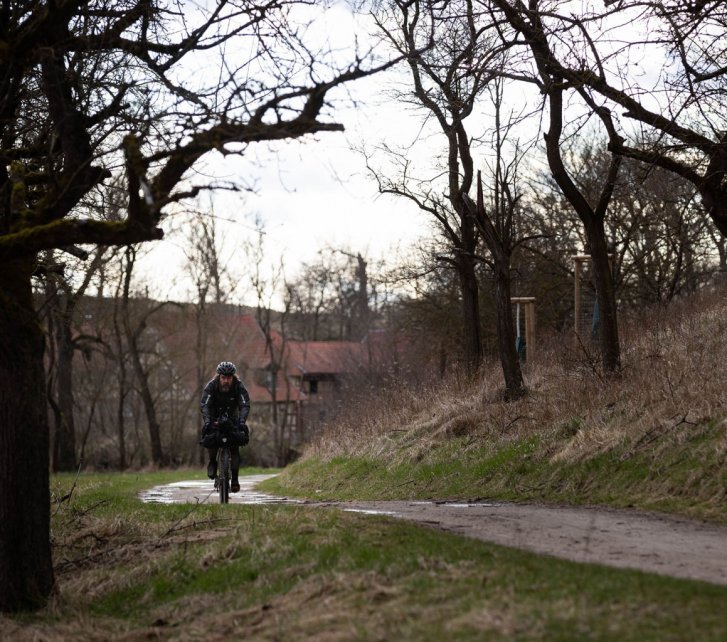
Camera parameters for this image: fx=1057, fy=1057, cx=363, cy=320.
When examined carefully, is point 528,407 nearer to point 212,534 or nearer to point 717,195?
point 717,195

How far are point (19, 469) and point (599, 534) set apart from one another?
550cm

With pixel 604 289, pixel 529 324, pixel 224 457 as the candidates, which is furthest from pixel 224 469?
pixel 529 324

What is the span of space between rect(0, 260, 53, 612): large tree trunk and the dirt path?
3.99 meters

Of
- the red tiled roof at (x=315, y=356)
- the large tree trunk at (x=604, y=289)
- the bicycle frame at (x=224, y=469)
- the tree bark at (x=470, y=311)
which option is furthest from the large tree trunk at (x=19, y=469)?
the red tiled roof at (x=315, y=356)

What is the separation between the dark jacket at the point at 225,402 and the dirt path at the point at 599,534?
3145 millimetres

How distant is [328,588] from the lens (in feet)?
26.8

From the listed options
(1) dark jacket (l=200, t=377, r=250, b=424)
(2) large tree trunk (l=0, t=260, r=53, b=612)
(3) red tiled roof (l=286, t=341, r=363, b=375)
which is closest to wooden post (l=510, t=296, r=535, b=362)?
(1) dark jacket (l=200, t=377, r=250, b=424)

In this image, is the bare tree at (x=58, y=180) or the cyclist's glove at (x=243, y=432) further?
the cyclist's glove at (x=243, y=432)

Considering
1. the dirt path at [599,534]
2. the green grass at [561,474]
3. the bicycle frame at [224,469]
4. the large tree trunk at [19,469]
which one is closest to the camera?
the dirt path at [599,534]

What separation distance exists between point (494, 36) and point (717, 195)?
4361mm

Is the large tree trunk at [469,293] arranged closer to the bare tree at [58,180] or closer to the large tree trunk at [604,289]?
the large tree trunk at [604,289]

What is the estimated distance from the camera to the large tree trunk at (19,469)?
381 inches

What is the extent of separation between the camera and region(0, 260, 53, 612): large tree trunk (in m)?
9.68

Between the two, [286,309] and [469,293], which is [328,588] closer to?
[469,293]
